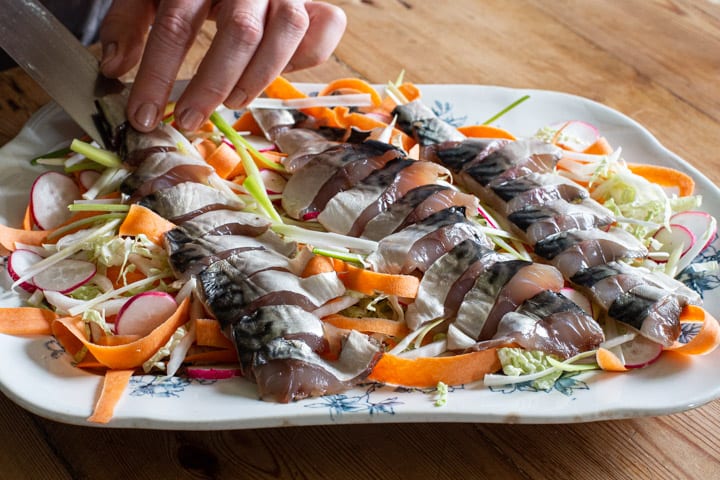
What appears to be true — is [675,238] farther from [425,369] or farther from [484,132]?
[425,369]

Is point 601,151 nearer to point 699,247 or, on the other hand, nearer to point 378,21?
point 699,247

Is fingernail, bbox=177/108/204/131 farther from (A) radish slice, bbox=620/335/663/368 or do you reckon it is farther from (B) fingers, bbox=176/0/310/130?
(A) radish slice, bbox=620/335/663/368

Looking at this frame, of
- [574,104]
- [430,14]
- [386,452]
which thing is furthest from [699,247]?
[430,14]

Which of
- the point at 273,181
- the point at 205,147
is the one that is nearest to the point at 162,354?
the point at 273,181

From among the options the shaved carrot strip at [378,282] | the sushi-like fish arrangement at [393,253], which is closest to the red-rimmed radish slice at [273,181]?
the sushi-like fish arrangement at [393,253]

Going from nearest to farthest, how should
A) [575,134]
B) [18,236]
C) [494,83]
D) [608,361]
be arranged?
[608,361], [18,236], [575,134], [494,83]

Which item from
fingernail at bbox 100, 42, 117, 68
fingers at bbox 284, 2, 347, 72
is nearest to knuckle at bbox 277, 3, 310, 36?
fingers at bbox 284, 2, 347, 72

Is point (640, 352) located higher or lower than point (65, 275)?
higher
